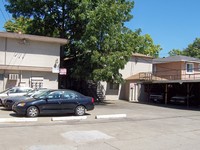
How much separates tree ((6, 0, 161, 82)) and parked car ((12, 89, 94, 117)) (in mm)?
8653

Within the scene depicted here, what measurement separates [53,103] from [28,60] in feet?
33.0

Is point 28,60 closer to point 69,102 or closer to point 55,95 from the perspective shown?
point 55,95

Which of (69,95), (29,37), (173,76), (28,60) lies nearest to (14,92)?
(28,60)

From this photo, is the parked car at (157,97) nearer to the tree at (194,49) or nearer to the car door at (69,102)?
the car door at (69,102)

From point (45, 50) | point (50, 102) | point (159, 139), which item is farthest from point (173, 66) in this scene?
point (159, 139)

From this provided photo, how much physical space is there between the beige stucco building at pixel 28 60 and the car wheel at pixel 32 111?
9.42 m

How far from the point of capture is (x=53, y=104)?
599 inches

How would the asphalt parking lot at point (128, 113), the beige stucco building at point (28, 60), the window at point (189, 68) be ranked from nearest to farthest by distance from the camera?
1. the asphalt parking lot at point (128, 113)
2. the beige stucco building at point (28, 60)
3. the window at point (189, 68)

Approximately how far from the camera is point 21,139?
362 inches

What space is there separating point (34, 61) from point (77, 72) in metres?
4.34

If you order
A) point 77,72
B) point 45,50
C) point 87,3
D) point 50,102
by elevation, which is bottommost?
point 50,102

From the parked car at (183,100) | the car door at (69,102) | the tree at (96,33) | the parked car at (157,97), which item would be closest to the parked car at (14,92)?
the car door at (69,102)

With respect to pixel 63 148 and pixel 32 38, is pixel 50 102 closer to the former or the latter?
pixel 63 148

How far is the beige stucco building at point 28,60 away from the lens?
76.6 ft
